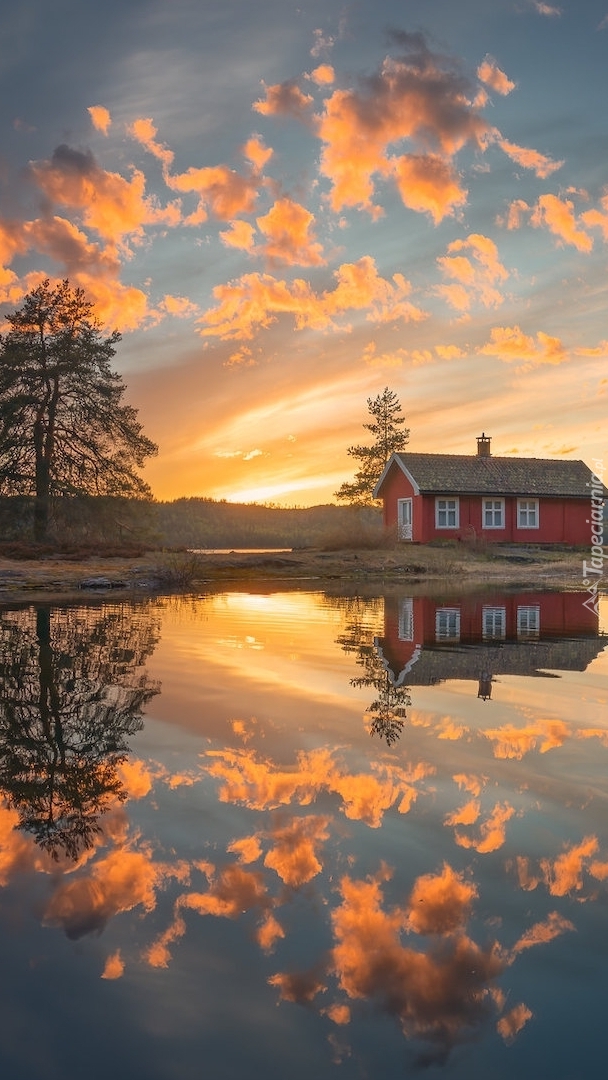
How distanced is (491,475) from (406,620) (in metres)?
33.1

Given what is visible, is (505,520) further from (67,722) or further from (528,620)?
(67,722)

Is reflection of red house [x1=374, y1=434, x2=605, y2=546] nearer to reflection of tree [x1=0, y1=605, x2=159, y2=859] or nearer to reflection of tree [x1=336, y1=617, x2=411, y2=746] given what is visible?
reflection of tree [x1=336, y1=617, x2=411, y2=746]

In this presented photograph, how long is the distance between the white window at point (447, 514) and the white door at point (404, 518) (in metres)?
1.90

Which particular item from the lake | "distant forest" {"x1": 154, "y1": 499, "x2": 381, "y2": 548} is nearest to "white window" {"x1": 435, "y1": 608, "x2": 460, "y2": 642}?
the lake

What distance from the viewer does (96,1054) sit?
2.47 m

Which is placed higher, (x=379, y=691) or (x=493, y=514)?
(x=493, y=514)

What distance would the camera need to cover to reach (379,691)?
27.3 ft

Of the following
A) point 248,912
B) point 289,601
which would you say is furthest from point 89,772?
point 289,601

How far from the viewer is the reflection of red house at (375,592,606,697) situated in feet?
33.0

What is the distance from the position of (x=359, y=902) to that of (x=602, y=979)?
1.00 m

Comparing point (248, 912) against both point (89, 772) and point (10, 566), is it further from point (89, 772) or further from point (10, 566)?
point (10, 566)

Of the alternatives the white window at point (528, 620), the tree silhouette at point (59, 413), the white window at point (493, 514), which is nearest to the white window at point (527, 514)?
the white window at point (493, 514)

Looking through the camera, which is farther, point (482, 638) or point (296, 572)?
point (296, 572)

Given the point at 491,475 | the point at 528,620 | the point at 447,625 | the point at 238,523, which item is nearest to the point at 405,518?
the point at 491,475
